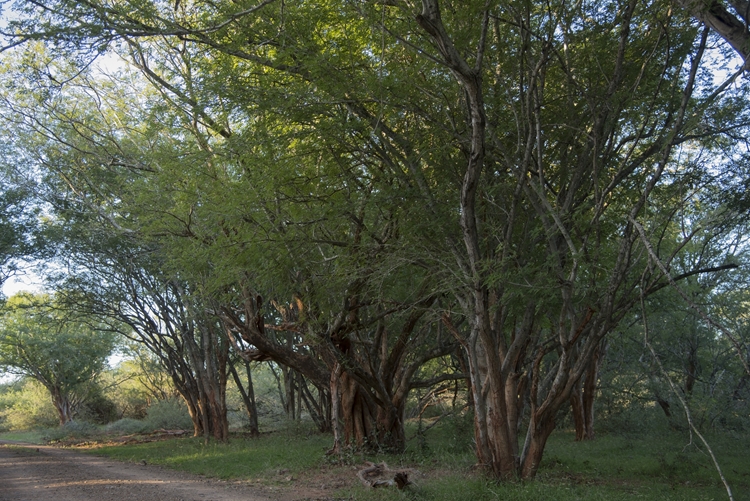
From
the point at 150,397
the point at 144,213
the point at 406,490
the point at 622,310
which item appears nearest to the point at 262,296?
the point at 144,213

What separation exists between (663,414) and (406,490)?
46.4ft

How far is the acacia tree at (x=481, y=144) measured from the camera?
7465mm

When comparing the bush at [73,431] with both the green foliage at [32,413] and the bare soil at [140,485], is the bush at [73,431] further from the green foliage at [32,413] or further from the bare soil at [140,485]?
the bare soil at [140,485]

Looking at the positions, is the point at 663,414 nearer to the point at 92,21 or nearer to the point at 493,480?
the point at 493,480

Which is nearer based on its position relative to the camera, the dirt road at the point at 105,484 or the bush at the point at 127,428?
the dirt road at the point at 105,484

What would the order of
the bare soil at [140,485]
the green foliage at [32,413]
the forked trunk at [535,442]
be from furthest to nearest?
the green foliage at [32,413], the bare soil at [140,485], the forked trunk at [535,442]

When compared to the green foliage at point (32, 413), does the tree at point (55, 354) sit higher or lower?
higher

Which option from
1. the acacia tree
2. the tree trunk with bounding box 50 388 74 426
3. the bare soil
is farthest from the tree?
the acacia tree

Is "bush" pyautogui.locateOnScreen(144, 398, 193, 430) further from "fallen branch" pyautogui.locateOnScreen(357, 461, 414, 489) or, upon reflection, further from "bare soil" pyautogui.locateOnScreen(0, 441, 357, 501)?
"fallen branch" pyautogui.locateOnScreen(357, 461, 414, 489)

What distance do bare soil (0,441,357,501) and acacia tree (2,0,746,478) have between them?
3.20m

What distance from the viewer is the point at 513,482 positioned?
8.37 m

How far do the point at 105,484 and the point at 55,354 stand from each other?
22786mm

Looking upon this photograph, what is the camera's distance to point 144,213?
11766 mm

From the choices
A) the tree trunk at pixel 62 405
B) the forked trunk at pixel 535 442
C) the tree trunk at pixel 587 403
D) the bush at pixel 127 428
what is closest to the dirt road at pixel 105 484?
the forked trunk at pixel 535 442
